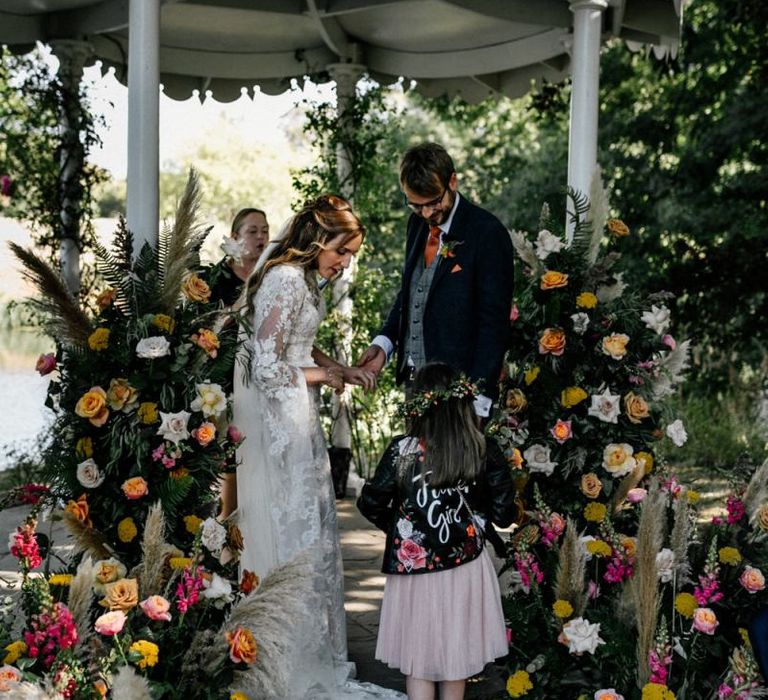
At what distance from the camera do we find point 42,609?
2859mm

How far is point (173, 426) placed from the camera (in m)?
3.56

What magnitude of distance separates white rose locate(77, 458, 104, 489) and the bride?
718 mm

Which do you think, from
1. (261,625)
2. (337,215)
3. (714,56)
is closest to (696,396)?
(714,56)

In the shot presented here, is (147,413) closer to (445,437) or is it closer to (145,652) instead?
(145,652)

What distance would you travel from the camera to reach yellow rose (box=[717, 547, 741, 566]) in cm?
361

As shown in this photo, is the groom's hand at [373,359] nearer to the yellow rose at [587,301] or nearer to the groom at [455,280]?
the groom at [455,280]

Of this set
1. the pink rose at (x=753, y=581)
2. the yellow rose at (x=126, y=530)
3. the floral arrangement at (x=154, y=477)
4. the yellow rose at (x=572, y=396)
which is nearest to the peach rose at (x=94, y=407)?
the floral arrangement at (x=154, y=477)

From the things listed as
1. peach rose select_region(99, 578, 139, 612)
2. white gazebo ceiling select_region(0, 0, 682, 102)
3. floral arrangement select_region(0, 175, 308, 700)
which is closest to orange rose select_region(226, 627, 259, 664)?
floral arrangement select_region(0, 175, 308, 700)

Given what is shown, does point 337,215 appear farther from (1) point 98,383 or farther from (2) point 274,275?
(1) point 98,383

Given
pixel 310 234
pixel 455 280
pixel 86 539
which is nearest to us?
pixel 86 539

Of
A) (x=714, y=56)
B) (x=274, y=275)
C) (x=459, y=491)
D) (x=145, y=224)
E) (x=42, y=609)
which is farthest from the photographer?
(x=714, y=56)

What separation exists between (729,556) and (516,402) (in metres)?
1.10

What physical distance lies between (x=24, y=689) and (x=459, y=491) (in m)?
1.63

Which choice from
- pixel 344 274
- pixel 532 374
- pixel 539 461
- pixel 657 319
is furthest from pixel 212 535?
pixel 344 274
